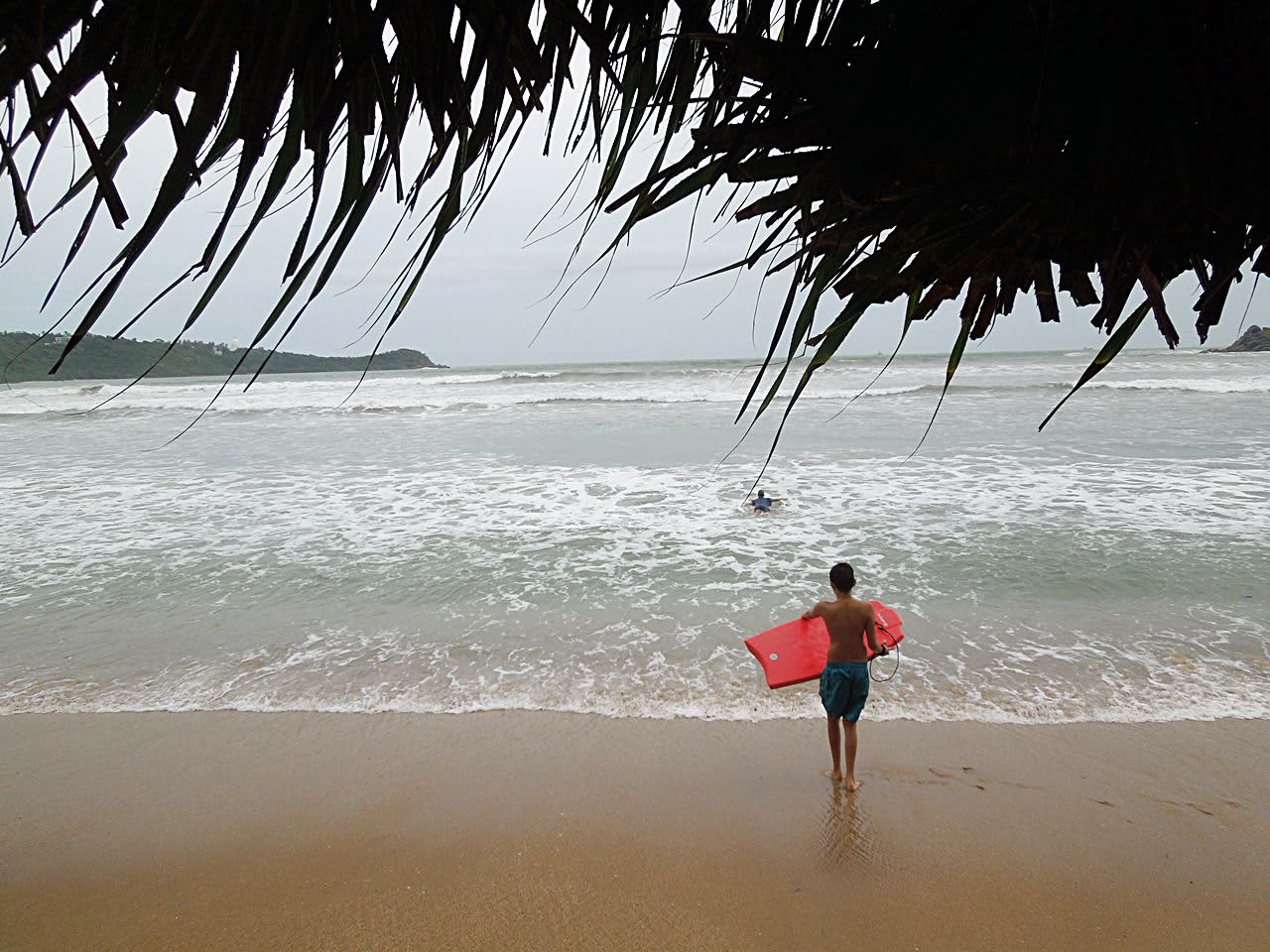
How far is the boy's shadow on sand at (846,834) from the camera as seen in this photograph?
10.7ft

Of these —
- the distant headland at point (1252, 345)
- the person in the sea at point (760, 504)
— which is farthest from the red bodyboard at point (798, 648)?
the distant headland at point (1252, 345)

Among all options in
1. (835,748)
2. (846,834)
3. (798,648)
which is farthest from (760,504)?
(846,834)

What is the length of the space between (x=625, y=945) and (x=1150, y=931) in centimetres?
194

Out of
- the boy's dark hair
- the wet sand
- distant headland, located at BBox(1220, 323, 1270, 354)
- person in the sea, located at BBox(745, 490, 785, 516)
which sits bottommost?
the wet sand

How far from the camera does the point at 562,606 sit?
6379 millimetres

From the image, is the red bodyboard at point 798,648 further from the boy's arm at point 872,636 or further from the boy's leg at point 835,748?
the boy's leg at point 835,748

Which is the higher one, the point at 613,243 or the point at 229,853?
the point at 613,243

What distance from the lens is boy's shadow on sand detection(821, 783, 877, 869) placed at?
326 cm

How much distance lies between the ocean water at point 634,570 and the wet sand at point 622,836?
0.37m

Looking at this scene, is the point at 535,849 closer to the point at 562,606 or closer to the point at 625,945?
the point at 625,945

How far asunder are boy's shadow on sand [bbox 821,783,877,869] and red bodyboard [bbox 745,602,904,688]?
620mm

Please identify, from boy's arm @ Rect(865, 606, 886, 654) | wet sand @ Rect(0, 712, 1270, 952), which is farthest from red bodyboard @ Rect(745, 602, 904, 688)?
wet sand @ Rect(0, 712, 1270, 952)

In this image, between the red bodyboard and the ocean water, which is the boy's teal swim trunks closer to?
the red bodyboard

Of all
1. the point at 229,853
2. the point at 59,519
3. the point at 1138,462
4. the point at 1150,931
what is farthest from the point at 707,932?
the point at 1138,462
